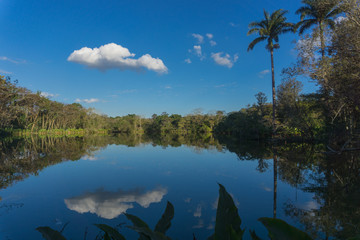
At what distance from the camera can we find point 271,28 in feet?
73.2

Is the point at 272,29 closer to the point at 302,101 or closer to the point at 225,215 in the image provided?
the point at 302,101

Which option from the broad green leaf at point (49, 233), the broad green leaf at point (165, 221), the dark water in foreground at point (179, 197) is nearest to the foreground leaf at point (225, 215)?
the broad green leaf at point (165, 221)

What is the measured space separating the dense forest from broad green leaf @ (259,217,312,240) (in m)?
5.74

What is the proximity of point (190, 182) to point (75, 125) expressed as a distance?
60334 millimetres

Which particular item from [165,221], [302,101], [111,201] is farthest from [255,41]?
[165,221]

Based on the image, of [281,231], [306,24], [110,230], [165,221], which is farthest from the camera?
[306,24]

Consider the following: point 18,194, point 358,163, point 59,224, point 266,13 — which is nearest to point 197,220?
point 59,224

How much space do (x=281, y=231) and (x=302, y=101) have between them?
74.0 ft

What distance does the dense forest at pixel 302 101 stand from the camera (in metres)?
7.43

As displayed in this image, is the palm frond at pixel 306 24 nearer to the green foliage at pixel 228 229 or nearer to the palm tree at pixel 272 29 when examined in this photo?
the palm tree at pixel 272 29

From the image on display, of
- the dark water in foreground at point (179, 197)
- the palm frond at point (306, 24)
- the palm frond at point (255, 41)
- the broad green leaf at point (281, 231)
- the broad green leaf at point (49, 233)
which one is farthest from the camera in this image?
the palm frond at point (255, 41)

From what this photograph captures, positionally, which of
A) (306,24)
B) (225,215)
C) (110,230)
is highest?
(306,24)

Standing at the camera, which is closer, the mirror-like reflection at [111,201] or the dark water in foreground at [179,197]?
the dark water in foreground at [179,197]

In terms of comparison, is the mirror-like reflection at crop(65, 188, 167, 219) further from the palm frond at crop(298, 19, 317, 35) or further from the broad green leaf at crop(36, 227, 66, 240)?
the palm frond at crop(298, 19, 317, 35)
